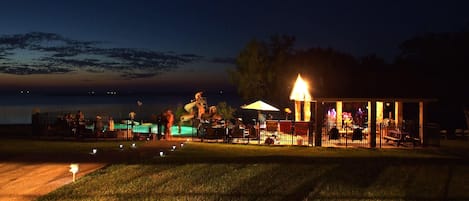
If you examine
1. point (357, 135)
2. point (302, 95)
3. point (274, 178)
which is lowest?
point (274, 178)

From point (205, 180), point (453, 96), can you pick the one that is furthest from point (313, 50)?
point (205, 180)

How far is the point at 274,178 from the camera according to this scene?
11.5 meters

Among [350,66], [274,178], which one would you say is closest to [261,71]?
[350,66]

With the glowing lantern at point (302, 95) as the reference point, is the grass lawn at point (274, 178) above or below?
below

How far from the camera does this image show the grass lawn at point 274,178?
9.88 metres

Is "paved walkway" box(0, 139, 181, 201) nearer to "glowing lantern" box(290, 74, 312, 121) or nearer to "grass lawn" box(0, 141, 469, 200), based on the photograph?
"grass lawn" box(0, 141, 469, 200)

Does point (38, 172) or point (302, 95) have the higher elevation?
point (302, 95)

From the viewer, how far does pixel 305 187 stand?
10.6 metres

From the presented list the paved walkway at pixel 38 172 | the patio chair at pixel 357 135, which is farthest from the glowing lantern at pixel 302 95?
the paved walkway at pixel 38 172

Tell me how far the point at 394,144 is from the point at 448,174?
7920 millimetres


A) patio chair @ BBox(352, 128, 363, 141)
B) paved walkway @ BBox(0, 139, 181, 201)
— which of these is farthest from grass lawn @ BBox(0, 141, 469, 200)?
patio chair @ BBox(352, 128, 363, 141)

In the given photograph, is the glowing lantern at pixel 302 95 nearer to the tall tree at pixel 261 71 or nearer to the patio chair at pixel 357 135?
the patio chair at pixel 357 135

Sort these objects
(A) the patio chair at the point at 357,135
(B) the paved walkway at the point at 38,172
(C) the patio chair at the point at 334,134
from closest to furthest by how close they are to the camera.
→ (B) the paved walkway at the point at 38,172
(A) the patio chair at the point at 357,135
(C) the patio chair at the point at 334,134

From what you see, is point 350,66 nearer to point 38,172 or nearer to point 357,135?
point 357,135
